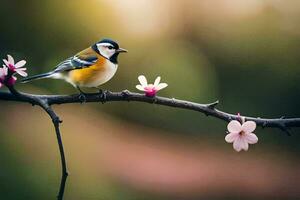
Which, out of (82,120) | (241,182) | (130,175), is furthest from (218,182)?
(82,120)

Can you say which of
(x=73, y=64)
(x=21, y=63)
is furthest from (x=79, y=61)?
(x=21, y=63)

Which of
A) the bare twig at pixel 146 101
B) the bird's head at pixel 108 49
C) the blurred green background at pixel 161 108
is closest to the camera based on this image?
the bare twig at pixel 146 101

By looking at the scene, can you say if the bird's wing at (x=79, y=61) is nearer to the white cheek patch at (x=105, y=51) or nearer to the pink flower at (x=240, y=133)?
the white cheek patch at (x=105, y=51)

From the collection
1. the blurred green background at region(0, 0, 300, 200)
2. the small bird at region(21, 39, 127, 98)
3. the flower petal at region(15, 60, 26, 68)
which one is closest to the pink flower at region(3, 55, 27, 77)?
the flower petal at region(15, 60, 26, 68)

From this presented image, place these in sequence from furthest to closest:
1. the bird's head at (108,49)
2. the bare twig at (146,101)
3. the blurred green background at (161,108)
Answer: the blurred green background at (161,108) → the bird's head at (108,49) → the bare twig at (146,101)

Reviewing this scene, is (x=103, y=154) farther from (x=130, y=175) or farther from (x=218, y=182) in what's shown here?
(x=218, y=182)

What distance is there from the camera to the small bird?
0.68m

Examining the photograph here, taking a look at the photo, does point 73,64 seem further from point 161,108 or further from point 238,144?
point 161,108

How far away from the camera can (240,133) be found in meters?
0.49

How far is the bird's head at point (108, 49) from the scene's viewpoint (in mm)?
668

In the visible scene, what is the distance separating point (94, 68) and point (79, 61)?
0.04 m

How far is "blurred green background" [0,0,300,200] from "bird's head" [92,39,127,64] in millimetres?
1314

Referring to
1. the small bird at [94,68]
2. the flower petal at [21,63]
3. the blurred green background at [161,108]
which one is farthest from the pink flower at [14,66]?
the blurred green background at [161,108]

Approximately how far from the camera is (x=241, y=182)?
3.43m
